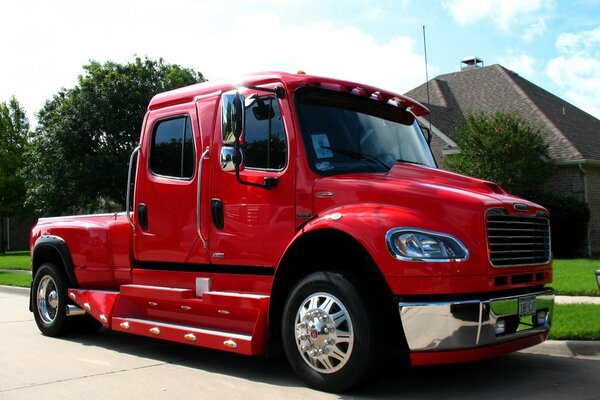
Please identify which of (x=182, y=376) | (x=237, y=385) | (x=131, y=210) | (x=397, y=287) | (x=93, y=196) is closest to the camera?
(x=397, y=287)

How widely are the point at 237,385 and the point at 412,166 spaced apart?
2.50 meters

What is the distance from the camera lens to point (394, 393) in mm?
4949

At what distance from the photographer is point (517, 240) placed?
4.89m

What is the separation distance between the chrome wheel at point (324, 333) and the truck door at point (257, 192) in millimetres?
618

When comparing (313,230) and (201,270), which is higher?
(313,230)

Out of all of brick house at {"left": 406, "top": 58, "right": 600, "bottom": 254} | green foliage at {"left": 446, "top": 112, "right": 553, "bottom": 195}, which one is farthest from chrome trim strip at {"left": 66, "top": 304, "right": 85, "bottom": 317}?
brick house at {"left": 406, "top": 58, "right": 600, "bottom": 254}

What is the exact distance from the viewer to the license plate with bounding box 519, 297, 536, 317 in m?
4.75

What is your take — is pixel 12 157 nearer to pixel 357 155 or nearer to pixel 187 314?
pixel 187 314

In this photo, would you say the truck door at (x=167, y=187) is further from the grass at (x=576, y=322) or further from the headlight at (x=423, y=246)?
the grass at (x=576, y=322)

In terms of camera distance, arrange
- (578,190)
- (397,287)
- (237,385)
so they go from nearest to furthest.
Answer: (397,287) → (237,385) → (578,190)

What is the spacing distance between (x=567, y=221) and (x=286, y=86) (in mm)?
15417

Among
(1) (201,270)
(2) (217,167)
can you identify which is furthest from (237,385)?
(2) (217,167)

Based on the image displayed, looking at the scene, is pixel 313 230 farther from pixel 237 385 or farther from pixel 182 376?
pixel 182 376

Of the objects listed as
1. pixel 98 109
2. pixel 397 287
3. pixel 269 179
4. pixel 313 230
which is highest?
pixel 98 109
